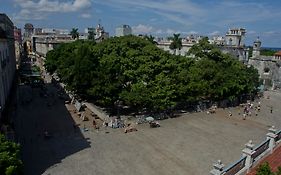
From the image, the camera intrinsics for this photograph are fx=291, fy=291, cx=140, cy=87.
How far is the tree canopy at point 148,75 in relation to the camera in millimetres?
34781

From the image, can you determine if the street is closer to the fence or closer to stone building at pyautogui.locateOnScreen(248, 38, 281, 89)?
the fence

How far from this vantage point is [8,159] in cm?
1520

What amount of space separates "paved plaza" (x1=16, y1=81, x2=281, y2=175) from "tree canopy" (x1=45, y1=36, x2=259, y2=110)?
330 centimetres

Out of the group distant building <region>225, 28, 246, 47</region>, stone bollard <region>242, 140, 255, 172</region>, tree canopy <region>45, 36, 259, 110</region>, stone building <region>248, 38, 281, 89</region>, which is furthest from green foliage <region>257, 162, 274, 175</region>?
distant building <region>225, 28, 246, 47</region>

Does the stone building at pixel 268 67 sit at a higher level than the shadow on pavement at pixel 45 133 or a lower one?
higher

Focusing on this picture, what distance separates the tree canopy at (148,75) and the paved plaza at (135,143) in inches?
130

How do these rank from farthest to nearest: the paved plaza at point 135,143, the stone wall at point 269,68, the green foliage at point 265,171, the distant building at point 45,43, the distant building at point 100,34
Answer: the distant building at point 100,34 → the distant building at point 45,43 → the stone wall at point 269,68 → the paved plaza at point 135,143 → the green foliage at point 265,171

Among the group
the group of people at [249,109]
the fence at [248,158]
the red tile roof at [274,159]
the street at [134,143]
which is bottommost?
the street at [134,143]

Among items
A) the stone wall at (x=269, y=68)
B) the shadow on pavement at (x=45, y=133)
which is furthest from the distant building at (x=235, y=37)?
the shadow on pavement at (x=45, y=133)

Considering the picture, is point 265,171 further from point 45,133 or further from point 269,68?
point 269,68

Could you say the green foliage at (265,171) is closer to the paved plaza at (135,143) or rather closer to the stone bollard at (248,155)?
the stone bollard at (248,155)

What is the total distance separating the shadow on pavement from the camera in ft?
76.6

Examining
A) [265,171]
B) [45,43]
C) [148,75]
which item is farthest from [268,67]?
[45,43]

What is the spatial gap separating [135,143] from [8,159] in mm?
13695
